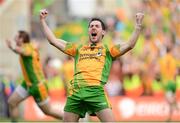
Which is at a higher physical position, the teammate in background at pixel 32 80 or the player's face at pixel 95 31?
the player's face at pixel 95 31

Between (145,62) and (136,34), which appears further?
(145,62)

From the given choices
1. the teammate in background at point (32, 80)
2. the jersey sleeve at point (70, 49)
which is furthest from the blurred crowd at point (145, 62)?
the jersey sleeve at point (70, 49)

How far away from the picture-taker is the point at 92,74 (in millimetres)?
11688

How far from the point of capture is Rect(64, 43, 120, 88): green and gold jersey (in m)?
11.7

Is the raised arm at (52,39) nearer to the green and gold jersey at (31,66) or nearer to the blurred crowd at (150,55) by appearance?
the green and gold jersey at (31,66)

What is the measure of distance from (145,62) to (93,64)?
14.0 meters

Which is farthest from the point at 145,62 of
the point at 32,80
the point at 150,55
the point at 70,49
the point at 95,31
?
the point at 95,31

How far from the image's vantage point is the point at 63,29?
2827cm

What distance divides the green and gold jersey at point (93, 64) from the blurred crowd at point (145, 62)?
1067 centimetres

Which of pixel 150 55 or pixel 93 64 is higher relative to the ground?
pixel 150 55

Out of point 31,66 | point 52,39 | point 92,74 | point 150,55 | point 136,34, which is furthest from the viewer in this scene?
point 150,55

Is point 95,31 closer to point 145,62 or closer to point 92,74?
point 92,74

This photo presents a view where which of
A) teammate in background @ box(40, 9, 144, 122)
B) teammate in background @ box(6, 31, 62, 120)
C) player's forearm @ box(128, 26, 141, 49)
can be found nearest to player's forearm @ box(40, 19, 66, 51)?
teammate in background @ box(40, 9, 144, 122)

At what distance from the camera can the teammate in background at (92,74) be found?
11578mm
